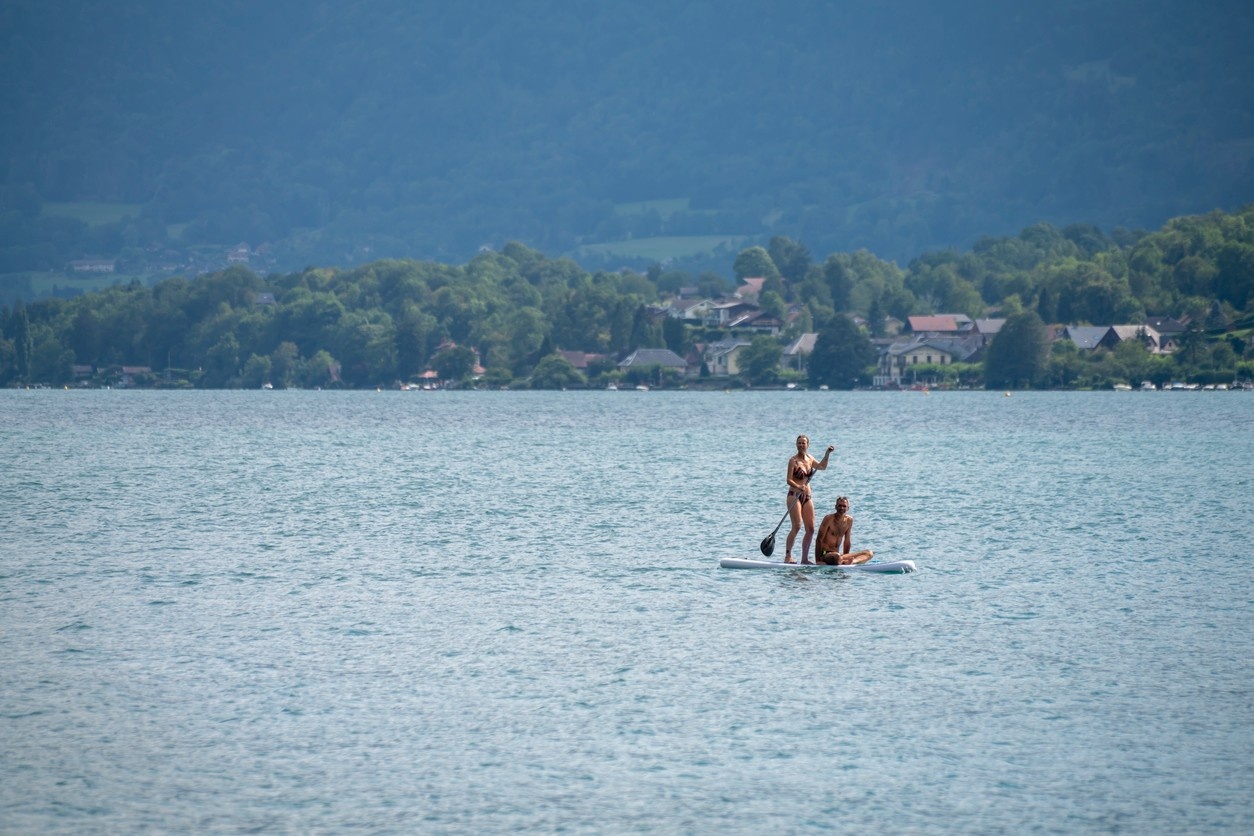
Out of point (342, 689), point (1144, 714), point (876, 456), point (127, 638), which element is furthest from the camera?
point (876, 456)

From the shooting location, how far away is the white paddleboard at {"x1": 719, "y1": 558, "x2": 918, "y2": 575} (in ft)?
126

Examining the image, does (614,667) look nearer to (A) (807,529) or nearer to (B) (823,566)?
(B) (823,566)

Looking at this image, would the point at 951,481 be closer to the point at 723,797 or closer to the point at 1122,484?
the point at 1122,484

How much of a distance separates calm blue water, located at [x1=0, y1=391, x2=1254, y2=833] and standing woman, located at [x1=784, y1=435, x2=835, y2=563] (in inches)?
72.6

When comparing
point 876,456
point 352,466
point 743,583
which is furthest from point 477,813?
point 876,456

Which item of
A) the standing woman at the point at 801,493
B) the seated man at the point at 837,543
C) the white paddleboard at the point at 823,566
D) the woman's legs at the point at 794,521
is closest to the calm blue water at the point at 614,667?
the white paddleboard at the point at 823,566

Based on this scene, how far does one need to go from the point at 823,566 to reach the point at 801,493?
178 centimetres

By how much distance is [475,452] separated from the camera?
328 feet

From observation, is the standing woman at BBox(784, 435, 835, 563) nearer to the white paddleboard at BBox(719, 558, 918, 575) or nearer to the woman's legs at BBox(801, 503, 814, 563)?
the woman's legs at BBox(801, 503, 814, 563)

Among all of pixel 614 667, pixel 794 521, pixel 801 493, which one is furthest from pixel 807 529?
pixel 614 667

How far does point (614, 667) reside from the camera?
27.8m

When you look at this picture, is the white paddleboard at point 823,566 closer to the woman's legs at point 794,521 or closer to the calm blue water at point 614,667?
the woman's legs at point 794,521

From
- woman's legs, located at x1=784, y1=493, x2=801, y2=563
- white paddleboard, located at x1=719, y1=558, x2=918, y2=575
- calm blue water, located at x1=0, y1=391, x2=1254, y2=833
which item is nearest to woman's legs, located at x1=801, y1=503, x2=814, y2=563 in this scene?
woman's legs, located at x1=784, y1=493, x2=801, y2=563

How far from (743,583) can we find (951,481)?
122 feet
